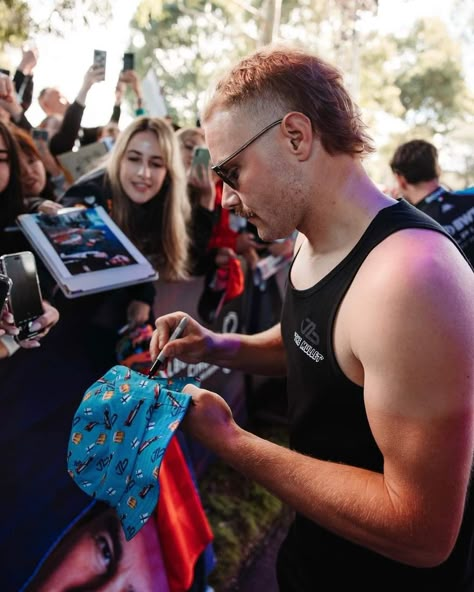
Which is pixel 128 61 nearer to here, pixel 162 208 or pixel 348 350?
pixel 162 208

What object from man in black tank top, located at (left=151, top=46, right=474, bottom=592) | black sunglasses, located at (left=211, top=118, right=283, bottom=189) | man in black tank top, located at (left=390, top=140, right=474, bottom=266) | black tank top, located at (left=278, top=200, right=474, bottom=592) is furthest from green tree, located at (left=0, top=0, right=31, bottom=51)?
man in black tank top, located at (left=390, top=140, right=474, bottom=266)

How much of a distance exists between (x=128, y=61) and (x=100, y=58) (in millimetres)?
799

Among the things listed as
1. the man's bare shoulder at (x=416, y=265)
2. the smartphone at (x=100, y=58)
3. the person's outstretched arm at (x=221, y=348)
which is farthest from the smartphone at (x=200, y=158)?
the man's bare shoulder at (x=416, y=265)

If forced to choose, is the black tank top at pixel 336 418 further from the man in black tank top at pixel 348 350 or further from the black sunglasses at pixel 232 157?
the black sunglasses at pixel 232 157

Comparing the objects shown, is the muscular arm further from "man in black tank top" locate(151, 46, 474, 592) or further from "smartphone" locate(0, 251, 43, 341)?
"smartphone" locate(0, 251, 43, 341)

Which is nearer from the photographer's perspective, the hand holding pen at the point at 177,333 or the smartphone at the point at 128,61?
the hand holding pen at the point at 177,333

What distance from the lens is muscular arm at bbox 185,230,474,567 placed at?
966mm

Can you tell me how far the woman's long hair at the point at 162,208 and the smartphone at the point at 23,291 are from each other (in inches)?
40.0

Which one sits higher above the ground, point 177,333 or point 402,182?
point 177,333

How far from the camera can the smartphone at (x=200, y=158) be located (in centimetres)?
343

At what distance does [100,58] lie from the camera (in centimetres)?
315

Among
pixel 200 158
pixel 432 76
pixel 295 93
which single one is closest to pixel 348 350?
pixel 295 93

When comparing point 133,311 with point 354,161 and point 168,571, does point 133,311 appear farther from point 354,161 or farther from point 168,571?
point 354,161

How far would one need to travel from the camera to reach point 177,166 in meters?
3.02
